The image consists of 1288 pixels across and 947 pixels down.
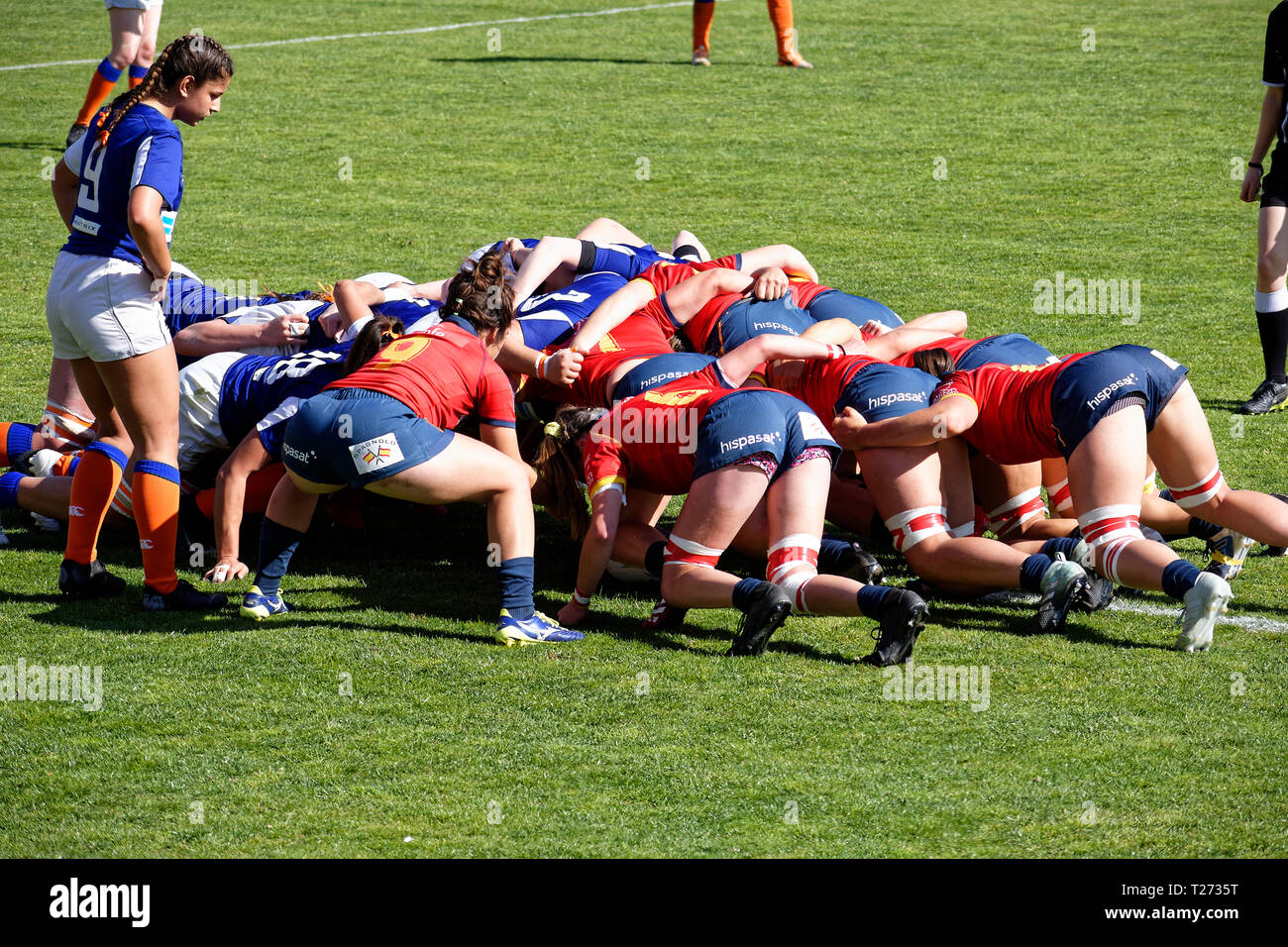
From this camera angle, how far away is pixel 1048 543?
5.70m

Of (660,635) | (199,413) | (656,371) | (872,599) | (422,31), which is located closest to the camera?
(872,599)

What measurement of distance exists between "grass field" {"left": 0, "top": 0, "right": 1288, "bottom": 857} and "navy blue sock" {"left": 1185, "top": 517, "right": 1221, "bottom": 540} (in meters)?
0.23

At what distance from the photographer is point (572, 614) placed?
565cm

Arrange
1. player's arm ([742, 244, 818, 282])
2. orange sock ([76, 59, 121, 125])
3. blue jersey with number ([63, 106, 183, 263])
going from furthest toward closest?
orange sock ([76, 59, 121, 125]) → player's arm ([742, 244, 818, 282]) → blue jersey with number ([63, 106, 183, 263])

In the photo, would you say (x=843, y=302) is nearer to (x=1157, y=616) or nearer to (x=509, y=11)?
(x=1157, y=616)

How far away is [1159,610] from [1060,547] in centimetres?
51

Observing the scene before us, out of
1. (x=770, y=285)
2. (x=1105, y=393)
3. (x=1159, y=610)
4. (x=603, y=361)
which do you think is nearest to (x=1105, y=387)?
(x=1105, y=393)

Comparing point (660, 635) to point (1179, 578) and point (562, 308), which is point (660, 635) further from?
point (562, 308)

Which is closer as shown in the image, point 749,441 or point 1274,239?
point 749,441

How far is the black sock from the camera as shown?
852 cm

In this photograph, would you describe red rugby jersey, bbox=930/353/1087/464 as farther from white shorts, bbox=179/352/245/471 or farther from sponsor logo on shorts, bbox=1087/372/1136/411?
white shorts, bbox=179/352/245/471

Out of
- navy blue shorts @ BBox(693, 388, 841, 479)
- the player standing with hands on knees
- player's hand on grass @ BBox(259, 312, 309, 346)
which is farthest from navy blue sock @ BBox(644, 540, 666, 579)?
player's hand on grass @ BBox(259, 312, 309, 346)
